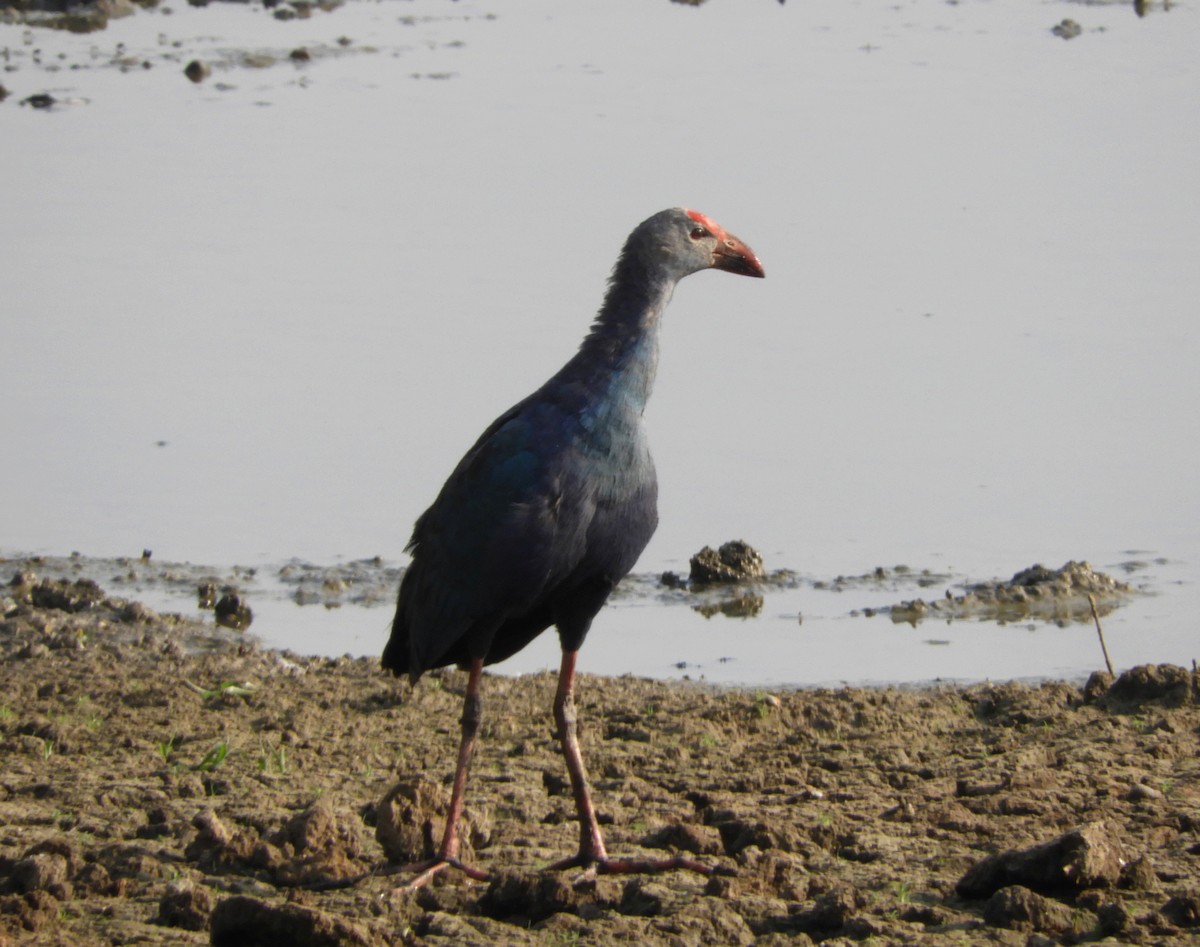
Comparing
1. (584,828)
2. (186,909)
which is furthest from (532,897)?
(186,909)

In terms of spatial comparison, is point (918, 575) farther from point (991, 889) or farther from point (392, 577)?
point (991, 889)

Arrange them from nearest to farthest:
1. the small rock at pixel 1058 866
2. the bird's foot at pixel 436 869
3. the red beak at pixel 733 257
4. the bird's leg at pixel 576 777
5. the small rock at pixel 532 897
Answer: the small rock at pixel 1058 866, the small rock at pixel 532 897, the bird's foot at pixel 436 869, the bird's leg at pixel 576 777, the red beak at pixel 733 257

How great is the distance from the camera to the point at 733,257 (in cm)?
664

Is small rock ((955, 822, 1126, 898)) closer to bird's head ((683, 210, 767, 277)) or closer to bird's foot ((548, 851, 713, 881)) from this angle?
bird's foot ((548, 851, 713, 881))

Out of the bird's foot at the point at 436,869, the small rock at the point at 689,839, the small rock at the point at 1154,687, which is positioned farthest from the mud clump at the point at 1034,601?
the bird's foot at the point at 436,869

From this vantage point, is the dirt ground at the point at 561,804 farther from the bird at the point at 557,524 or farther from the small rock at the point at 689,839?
the bird at the point at 557,524

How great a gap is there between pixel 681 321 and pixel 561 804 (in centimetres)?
614

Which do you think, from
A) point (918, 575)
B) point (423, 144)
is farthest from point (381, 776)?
point (423, 144)

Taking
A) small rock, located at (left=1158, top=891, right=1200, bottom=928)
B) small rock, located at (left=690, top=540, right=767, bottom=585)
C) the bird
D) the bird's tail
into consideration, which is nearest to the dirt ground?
small rock, located at (left=1158, top=891, right=1200, bottom=928)

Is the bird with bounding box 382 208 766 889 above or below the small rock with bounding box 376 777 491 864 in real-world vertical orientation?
above

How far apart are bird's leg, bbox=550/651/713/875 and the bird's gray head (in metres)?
1.25

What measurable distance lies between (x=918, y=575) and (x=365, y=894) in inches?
167

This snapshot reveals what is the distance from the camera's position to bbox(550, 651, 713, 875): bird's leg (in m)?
5.71

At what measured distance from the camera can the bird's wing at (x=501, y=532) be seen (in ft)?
18.6
